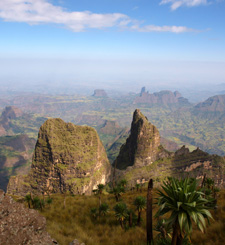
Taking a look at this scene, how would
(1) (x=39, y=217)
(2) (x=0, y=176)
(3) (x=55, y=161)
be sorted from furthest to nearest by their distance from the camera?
1. (2) (x=0, y=176)
2. (3) (x=55, y=161)
3. (1) (x=39, y=217)

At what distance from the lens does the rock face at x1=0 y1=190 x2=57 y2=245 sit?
31.1ft

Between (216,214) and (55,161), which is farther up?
(216,214)

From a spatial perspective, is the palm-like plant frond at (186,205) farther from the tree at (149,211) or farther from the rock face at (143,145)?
the rock face at (143,145)

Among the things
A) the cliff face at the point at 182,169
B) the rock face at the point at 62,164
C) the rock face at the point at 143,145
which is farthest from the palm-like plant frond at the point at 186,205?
the rock face at the point at 143,145

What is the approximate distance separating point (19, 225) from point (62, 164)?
95704 mm

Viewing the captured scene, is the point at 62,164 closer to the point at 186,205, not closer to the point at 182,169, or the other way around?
the point at 182,169

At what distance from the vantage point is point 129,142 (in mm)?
127188

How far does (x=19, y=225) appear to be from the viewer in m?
10.2

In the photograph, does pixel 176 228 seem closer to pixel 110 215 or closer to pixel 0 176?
pixel 110 215

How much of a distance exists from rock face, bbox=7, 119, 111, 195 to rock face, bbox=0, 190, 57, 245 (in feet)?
288

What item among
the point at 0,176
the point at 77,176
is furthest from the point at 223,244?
the point at 0,176

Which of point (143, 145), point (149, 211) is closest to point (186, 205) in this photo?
point (149, 211)

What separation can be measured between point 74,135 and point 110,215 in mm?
88772

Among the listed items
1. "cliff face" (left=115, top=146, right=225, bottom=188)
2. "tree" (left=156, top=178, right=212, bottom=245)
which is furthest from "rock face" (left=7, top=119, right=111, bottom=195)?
"tree" (left=156, top=178, right=212, bottom=245)
